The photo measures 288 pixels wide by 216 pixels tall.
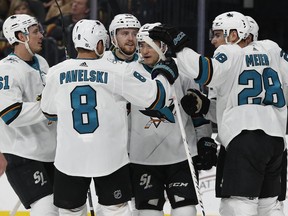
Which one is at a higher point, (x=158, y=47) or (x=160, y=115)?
(x=158, y=47)

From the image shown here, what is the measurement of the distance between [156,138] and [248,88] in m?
0.50

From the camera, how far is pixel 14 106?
403cm

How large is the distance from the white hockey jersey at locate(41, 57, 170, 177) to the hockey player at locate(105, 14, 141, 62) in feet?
1.58

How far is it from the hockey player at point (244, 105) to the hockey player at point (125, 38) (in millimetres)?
375

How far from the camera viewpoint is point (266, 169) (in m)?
4.12

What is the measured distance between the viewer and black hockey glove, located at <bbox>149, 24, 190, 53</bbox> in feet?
12.9

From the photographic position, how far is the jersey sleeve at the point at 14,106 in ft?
13.2

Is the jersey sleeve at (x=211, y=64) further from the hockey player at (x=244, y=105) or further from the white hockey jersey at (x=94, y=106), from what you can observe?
the white hockey jersey at (x=94, y=106)

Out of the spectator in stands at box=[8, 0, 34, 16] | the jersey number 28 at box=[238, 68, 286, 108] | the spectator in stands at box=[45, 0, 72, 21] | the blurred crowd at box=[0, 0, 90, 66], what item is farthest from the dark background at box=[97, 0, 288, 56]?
the jersey number 28 at box=[238, 68, 286, 108]

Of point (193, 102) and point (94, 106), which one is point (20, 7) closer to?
point (193, 102)

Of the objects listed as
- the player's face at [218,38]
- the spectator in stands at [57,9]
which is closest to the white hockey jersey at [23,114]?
the player's face at [218,38]

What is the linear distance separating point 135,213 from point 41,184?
1.67 feet

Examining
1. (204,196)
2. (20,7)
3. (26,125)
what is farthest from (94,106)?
(20,7)

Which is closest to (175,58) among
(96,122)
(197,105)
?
(197,105)
